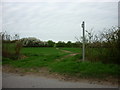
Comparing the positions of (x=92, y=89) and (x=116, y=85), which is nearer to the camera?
(x=92, y=89)

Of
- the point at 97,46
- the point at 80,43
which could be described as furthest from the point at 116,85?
the point at 80,43

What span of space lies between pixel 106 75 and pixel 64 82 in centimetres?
202

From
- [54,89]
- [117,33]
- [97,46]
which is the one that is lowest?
[54,89]

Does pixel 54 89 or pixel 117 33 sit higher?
pixel 117 33

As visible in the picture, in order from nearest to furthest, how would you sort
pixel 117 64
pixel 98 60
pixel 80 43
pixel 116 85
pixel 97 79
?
pixel 116 85 < pixel 97 79 < pixel 117 64 < pixel 98 60 < pixel 80 43

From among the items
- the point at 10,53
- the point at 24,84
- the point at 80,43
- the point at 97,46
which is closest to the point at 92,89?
the point at 24,84

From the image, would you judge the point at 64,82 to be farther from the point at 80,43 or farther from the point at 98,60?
the point at 80,43

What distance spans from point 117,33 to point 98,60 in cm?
196

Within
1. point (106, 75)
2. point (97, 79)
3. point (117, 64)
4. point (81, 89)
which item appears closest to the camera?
point (81, 89)

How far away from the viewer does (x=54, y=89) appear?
4.15 meters

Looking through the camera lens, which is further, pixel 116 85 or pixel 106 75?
pixel 106 75

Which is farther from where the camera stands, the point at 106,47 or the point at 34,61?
the point at 34,61

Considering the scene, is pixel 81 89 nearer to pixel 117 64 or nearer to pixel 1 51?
pixel 117 64

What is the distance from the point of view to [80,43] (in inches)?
369
